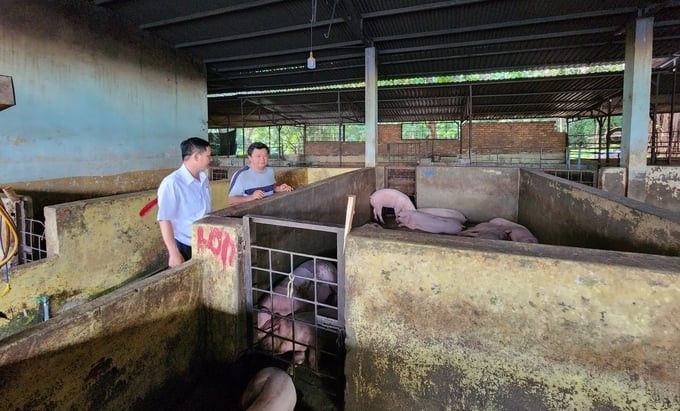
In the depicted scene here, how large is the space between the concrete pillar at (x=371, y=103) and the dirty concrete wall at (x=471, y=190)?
66.7 inches

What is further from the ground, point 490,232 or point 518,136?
point 518,136

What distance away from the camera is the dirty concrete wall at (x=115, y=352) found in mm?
1521

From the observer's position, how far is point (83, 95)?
279 inches

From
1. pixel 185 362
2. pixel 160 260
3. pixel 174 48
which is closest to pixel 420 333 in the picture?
pixel 185 362

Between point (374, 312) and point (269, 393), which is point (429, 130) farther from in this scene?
point (269, 393)

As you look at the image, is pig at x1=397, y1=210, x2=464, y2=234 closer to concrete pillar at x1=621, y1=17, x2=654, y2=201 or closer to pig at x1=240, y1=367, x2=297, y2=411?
concrete pillar at x1=621, y1=17, x2=654, y2=201

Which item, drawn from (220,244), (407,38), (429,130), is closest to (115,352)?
(220,244)

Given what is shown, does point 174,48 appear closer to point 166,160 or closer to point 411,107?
point 166,160

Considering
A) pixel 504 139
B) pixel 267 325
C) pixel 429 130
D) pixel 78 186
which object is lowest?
pixel 267 325

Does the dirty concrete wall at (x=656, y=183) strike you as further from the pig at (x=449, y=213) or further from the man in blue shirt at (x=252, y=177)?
the man in blue shirt at (x=252, y=177)

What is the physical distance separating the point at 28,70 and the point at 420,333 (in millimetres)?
7676

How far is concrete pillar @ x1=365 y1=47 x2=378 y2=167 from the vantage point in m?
8.68

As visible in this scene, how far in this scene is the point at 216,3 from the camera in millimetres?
7000

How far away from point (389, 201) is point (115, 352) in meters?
5.87
